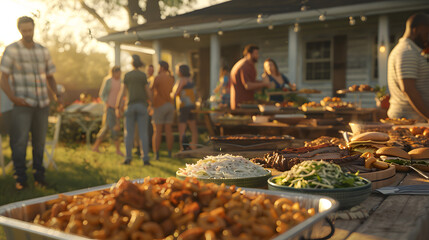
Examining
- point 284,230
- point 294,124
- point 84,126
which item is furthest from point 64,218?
point 84,126

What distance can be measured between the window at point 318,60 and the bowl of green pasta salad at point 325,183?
461 inches

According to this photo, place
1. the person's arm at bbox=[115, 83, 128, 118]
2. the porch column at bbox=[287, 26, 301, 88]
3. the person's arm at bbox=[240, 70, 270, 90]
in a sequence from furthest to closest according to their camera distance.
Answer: the porch column at bbox=[287, 26, 301, 88], the person's arm at bbox=[115, 83, 128, 118], the person's arm at bbox=[240, 70, 270, 90]

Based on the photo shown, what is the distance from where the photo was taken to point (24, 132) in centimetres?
531

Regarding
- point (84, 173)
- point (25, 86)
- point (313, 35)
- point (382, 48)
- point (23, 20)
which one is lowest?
point (84, 173)

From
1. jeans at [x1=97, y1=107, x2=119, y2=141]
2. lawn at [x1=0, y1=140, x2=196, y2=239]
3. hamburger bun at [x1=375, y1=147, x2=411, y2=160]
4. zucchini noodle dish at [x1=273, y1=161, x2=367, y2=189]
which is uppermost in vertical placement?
zucchini noodle dish at [x1=273, y1=161, x2=367, y2=189]

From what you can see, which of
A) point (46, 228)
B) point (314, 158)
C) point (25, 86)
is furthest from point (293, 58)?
point (46, 228)

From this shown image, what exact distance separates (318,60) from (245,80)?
23.6ft

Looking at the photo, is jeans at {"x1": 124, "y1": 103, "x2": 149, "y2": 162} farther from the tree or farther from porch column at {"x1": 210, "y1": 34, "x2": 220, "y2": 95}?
the tree

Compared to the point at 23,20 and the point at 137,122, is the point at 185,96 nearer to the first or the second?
the point at 137,122

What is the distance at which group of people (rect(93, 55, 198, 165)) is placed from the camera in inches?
296

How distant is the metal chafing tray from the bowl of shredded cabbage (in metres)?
0.38

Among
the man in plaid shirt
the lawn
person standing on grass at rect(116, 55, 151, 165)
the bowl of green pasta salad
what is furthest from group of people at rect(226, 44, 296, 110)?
the bowl of green pasta salad

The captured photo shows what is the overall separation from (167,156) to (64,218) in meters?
8.00

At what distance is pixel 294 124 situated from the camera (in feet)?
17.8
